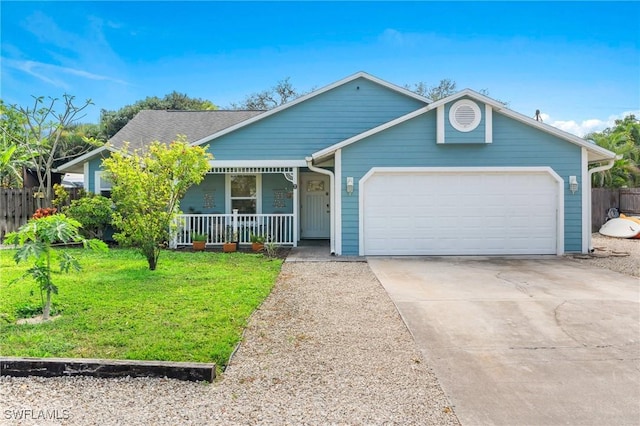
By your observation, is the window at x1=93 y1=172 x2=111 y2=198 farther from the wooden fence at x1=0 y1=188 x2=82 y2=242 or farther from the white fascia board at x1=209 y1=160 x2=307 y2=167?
the white fascia board at x1=209 y1=160 x2=307 y2=167

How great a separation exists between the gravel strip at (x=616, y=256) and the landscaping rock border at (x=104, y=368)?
830 centimetres

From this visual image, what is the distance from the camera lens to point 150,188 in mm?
7449

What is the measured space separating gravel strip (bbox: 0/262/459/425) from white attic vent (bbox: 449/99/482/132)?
6.59m

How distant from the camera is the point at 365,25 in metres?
13.9

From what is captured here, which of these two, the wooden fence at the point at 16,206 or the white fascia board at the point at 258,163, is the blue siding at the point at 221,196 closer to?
the white fascia board at the point at 258,163

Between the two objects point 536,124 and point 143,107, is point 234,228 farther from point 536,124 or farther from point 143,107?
point 143,107

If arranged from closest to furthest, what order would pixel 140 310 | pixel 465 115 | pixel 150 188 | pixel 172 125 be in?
1. pixel 140 310
2. pixel 150 188
3. pixel 465 115
4. pixel 172 125

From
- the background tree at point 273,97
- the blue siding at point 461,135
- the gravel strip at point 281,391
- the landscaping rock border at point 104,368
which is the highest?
the background tree at point 273,97

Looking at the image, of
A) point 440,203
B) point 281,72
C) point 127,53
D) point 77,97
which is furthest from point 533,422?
point 281,72

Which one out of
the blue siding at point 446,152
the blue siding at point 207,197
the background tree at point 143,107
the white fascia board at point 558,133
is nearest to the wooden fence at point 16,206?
the blue siding at point 207,197

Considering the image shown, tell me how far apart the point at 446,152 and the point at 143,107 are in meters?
23.8

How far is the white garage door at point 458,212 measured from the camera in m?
9.98

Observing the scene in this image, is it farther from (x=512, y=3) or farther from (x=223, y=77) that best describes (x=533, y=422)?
(x=223, y=77)

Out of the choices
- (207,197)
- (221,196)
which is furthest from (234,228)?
(207,197)
